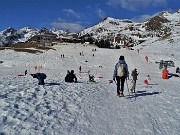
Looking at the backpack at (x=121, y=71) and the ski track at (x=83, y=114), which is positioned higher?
the backpack at (x=121, y=71)

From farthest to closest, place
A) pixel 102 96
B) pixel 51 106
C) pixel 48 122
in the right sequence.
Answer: pixel 102 96 → pixel 51 106 → pixel 48 122

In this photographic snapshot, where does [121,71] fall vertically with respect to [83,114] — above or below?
above

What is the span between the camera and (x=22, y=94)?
570 inches

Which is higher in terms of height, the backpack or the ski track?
the backpack

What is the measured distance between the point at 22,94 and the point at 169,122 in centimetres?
672

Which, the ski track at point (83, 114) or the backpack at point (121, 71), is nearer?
the ski track at point (83, 114)

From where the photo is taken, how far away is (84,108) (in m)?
13.3

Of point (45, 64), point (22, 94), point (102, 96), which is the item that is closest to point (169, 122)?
point (102, 96)

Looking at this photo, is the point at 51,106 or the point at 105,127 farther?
the point at 51,106

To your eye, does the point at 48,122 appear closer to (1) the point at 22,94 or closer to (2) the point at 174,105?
(1) the point at 22,94

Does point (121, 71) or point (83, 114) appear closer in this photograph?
point (83, 114)

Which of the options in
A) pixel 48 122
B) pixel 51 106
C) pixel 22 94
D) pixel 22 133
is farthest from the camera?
pixel 22 94

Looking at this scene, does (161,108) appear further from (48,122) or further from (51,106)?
(48,122)

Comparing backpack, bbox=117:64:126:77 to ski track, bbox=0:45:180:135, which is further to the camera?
backpack, bbox=117:64:126:77
